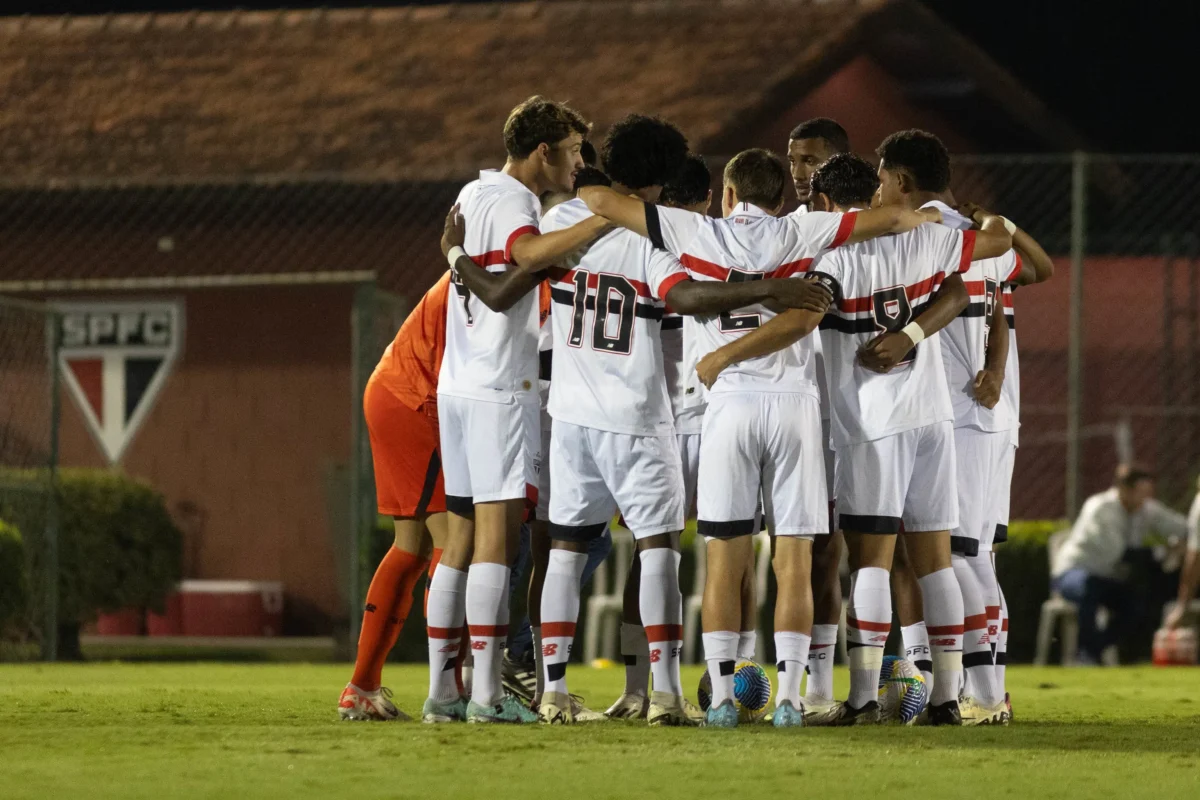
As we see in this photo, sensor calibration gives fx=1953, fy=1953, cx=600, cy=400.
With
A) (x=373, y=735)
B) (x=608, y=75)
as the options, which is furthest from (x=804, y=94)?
(x=373, y=735)

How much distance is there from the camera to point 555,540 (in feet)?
22.7

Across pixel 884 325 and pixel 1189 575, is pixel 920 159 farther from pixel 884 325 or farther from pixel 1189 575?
pixel 1189 575

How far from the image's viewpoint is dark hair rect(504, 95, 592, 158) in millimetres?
6941

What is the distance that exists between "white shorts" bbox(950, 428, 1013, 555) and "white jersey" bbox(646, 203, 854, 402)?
958 mm

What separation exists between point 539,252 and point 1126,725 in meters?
2.83

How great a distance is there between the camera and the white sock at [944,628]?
6.99 metres

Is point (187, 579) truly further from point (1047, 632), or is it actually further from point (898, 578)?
point (898, 578)

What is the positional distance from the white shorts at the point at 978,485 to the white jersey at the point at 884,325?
481mm

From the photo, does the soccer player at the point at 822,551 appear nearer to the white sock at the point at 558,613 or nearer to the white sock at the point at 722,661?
the white sock at the point at 722,661

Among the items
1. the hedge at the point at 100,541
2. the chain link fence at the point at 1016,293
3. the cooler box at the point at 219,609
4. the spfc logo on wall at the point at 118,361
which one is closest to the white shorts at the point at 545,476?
the hedge at the point at 100,541

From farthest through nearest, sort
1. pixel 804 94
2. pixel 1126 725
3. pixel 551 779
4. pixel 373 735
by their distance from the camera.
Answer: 1. pixel 804 94
2. pixel 1126 725
3. pixel 373 735
4. pixel 551 779

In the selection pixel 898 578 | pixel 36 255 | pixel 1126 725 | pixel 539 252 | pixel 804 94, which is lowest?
pixel 1126 725

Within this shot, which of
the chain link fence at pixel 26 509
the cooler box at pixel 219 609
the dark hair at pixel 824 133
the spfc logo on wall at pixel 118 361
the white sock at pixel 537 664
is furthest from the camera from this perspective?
the spfc logo on wall at pixel 118 361

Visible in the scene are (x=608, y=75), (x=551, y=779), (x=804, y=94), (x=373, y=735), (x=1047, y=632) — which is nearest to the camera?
(x=551, y=779)
